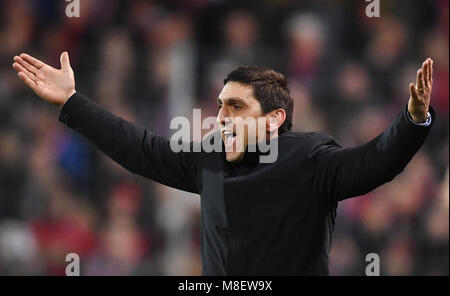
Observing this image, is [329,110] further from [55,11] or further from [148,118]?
[55,11]

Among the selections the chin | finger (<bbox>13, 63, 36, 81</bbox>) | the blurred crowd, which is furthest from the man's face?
the blurred crowd

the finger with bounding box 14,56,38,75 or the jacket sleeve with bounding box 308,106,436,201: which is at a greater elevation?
the finger with bounding box 14,56,38,75

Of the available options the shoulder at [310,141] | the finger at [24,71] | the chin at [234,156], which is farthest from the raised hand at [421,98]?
the finger at [24,71]

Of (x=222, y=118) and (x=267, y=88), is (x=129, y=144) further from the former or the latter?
(x=267, y=88)

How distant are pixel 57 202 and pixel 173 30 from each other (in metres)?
2.04

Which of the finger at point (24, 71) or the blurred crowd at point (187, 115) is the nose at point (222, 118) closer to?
the finger at point (24, 71)

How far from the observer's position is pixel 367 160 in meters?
3.11

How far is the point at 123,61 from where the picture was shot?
25.0 ft

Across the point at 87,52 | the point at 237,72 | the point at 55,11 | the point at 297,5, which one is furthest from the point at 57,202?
the point at 237,72

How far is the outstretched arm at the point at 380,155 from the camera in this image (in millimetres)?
3018

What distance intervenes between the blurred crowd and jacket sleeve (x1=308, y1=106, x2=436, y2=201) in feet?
10.8

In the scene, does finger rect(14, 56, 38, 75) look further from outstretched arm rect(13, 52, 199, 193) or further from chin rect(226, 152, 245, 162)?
chin rect(226, 152, 245, 162)

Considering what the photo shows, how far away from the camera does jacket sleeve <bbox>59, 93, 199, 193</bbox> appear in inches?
139

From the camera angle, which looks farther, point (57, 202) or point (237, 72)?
point (57, 202)
